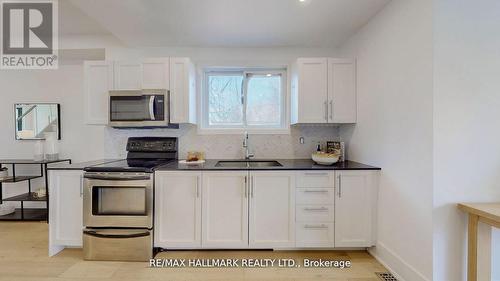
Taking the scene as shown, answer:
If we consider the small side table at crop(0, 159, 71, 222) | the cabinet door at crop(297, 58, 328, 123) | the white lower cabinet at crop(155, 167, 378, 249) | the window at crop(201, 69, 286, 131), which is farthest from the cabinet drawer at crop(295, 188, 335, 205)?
the small side table at crop(0, 159, 71, 222)

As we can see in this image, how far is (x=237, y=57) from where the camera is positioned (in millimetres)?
3480

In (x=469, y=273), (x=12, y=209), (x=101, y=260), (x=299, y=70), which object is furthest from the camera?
(x=12, y=209)

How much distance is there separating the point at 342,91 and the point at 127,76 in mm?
2612

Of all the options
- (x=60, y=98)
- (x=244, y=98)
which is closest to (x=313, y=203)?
(x=244, y=98)

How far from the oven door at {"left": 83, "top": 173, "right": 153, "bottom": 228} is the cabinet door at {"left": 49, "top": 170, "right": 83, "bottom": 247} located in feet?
0.66

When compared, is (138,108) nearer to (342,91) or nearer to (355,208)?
(342,91)

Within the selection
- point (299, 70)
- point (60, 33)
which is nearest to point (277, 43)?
point (299, 70)

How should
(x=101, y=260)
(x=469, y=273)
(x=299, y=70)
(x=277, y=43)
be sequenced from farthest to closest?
1. (x=277, y=43)
2. (x=299, y=70)
3. (x=101, y=260)
4. (x=469, y=273)

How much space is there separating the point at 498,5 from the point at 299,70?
5.66ft

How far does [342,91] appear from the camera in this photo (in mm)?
3078

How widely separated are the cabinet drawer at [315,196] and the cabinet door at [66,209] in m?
2.25

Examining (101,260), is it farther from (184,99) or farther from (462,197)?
(462,197)

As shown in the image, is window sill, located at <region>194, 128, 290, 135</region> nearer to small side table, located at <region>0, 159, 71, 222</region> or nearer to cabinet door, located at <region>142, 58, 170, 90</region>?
cabinet door, located at <region>142, 58, 170, 90</region>

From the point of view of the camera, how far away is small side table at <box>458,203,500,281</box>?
1622 mm
